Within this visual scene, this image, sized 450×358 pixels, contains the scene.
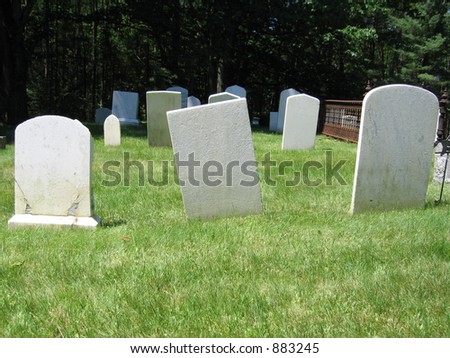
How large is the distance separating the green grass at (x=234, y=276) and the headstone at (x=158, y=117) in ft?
20.4

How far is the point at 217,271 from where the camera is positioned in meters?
3.17

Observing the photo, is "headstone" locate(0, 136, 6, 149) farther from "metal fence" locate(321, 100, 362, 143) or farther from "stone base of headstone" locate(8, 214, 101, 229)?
"metal fence" locate(321, 100, 362, 143)

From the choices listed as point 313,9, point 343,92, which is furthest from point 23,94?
point 343,92

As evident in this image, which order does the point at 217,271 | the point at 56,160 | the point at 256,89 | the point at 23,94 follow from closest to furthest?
the point at 217,271, the point at 56,160, the point at 23,94, the point at 256,89

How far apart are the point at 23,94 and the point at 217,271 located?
56.1 ft

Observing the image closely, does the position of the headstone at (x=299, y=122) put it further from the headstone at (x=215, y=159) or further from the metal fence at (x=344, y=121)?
the headstone at (x=215, y=159)

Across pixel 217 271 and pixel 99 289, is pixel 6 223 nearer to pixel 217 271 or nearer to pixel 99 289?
pixel 99 289

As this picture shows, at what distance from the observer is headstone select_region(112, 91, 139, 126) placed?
58.7 feet

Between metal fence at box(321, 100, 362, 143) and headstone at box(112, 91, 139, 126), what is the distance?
7502mm

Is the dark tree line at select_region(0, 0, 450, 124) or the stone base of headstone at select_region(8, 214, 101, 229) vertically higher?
the dark tree line at select_region(0, 0, 450, 124)

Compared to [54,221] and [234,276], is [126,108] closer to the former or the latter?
[54,221]

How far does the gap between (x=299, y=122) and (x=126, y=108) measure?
9.27 meters

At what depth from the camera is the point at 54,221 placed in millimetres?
4473

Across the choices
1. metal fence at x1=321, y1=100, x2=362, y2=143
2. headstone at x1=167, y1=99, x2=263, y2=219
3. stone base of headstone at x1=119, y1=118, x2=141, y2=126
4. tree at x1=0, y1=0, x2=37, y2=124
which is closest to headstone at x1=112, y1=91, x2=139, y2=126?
stone base of headstone at x1=119, y1=118, x2=141, y2=126
